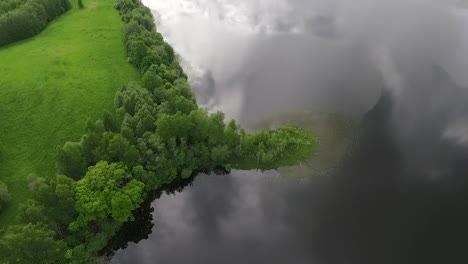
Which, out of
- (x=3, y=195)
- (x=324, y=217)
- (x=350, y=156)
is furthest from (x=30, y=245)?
(x=350, y=156)

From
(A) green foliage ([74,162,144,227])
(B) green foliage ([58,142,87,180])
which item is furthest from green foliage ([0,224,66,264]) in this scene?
(B) green foliage ([58,142,87,180])

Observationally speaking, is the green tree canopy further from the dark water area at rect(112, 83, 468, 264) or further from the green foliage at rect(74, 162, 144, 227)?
the dark water area at rect(112, 83, 468, 264)

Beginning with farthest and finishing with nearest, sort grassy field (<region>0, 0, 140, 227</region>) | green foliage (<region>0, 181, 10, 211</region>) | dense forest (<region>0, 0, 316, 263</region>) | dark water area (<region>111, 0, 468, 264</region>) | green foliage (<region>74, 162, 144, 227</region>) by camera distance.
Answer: grassy field (<region>0, 0, 140, 227</region>)
green foliage (<region>0, 181, 10, 211</region>)
dark water area (<region>111, 0, 468, 264</region>)
green foliage (<region>74, 162, 144, 227</region>)
dense forest (<region>0, 0, 316, 263</region>)

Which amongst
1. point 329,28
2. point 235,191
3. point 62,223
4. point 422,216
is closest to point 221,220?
point 235,191

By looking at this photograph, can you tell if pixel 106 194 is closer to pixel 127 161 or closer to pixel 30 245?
pixel 127 161

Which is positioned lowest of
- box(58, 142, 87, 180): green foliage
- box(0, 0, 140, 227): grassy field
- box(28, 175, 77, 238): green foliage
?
box(28, 175, 77, 238): green foliage

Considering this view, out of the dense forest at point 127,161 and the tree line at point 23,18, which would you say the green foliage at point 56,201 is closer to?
the dense forest at point 127,161
